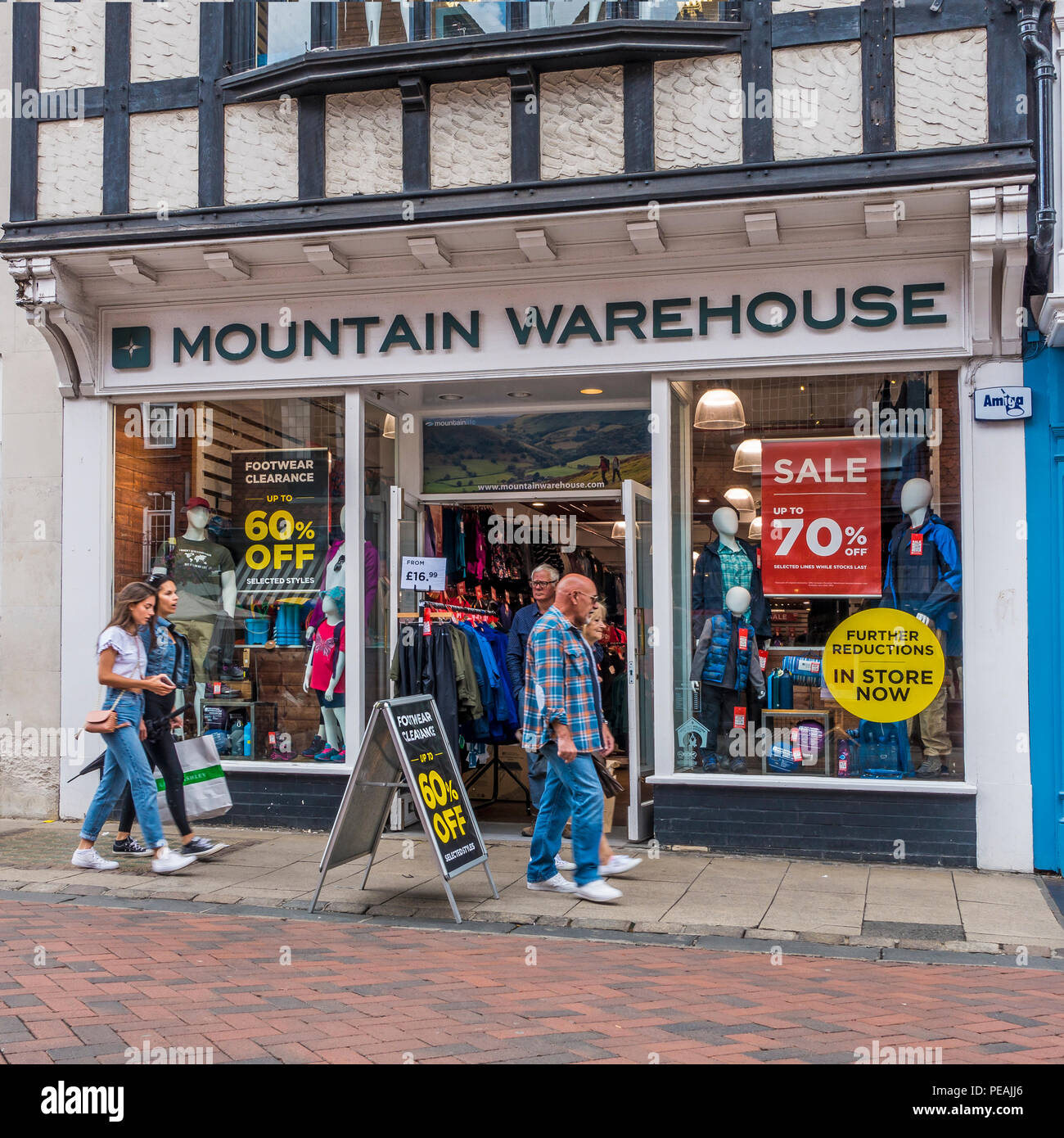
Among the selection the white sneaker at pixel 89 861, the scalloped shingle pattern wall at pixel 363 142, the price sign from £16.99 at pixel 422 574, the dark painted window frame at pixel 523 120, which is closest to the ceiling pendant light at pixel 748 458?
the dark painted window frame at pixel 523 120

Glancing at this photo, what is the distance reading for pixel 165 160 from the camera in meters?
9.38

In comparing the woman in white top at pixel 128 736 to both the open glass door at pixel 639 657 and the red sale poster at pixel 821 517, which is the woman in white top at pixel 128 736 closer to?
the open glass door at pixel 639 657

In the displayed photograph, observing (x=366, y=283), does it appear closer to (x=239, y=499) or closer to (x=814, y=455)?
(x=239, y=499)

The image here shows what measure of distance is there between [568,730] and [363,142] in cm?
491

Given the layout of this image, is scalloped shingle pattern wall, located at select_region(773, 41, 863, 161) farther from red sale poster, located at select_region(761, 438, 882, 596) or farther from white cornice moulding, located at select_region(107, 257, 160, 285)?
white cornice moulding, located at select_region(107, 257, 160, 285)

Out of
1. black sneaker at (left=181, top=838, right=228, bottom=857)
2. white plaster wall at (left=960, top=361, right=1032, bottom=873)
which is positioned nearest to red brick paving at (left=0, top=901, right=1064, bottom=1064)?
black sneaker at (left=181, top=838, right=228, bottom=857)

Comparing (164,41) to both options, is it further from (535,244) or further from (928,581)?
(928,581)

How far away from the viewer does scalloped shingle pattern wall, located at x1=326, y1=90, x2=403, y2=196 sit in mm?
8930

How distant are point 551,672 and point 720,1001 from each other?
7.96 feet

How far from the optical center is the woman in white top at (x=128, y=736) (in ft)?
25.6

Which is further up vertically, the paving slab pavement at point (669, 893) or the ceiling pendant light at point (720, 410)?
the ceiling pendant light at point (720, 410)

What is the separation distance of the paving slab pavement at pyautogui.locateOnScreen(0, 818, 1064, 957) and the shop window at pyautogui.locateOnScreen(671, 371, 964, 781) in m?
0.91

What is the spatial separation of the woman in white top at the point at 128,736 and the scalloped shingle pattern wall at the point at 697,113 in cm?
484

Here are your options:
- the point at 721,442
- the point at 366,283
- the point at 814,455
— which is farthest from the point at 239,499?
the point at 814,455
